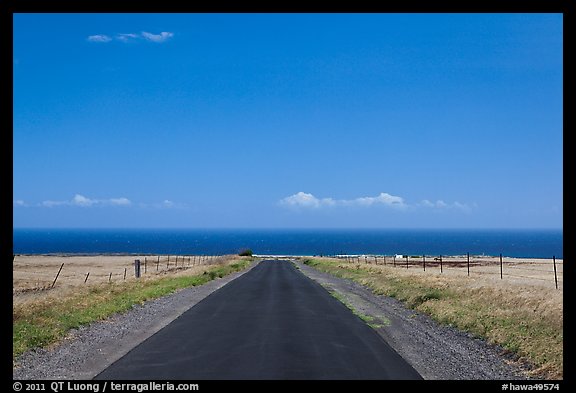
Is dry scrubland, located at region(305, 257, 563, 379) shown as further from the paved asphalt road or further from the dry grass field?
the dry grass field

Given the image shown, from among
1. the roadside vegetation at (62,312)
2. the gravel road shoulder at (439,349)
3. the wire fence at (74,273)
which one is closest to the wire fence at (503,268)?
the gravel road shoulder at (439,349)

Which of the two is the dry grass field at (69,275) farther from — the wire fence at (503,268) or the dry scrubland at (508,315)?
the wire fence at (503,268)

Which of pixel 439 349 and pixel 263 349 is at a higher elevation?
pixel 263 349

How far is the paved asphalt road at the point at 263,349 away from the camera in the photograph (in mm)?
9445

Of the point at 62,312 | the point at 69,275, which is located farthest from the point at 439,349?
the point at 69,275

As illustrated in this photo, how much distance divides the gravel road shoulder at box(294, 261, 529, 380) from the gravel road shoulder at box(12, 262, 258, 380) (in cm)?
600

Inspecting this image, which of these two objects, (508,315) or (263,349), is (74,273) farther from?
(263,349)

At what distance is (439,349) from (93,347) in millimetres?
7762

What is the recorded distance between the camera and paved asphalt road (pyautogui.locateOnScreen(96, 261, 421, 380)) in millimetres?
9445

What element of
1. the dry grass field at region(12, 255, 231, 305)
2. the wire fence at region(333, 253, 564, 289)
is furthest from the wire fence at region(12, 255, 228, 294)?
the wire fence at region(333, 253, 564, 289)

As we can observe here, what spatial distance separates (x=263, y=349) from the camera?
1173cm

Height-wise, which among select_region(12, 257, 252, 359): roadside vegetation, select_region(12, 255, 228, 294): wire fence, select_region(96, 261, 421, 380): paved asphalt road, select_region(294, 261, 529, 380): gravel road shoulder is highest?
select_region(12, 257, 252, 359): roadside vegetation

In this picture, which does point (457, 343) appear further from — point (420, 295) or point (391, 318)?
point (420, 295)
